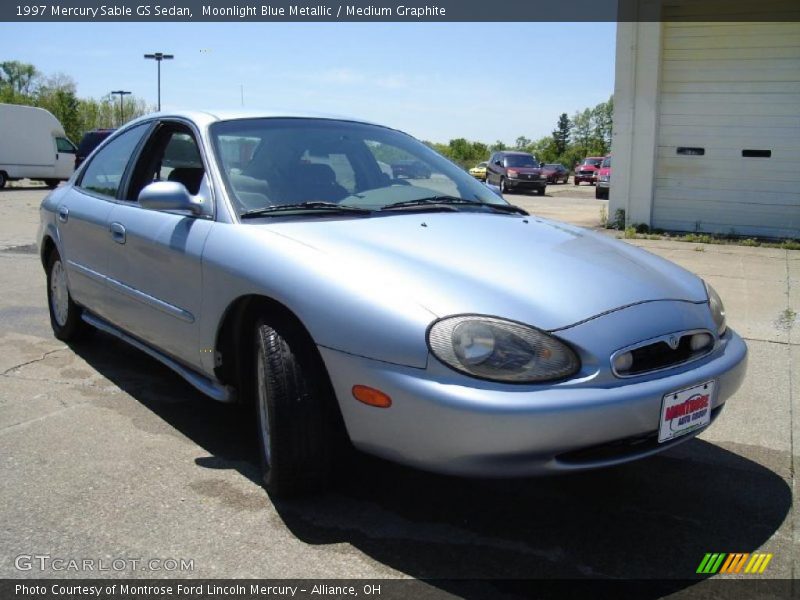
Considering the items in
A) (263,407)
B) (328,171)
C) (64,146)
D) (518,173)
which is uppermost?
(64,146)

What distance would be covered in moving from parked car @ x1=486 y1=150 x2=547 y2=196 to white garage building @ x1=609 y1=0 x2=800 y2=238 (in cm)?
1752

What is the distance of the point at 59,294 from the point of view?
5.32m

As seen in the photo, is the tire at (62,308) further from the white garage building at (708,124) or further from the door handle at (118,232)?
the white garage building at (708,124)

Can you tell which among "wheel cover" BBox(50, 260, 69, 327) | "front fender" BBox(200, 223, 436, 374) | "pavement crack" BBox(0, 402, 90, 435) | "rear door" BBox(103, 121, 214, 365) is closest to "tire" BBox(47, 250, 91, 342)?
"wheel cover" BBox(50, 260, 69, 327)

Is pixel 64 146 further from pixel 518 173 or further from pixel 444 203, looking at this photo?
pixel 444 203

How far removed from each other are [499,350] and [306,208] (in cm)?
128

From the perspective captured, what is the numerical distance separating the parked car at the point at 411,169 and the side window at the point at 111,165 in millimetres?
1462

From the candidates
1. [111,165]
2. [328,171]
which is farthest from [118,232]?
[328,171]

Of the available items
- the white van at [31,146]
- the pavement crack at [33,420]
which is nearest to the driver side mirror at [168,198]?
the pavement crack at [33,420]

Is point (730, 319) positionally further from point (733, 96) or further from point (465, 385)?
point (733, 96)

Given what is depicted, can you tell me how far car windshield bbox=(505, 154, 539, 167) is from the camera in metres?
29.8

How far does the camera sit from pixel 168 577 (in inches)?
99.1

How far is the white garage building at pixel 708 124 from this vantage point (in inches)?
432

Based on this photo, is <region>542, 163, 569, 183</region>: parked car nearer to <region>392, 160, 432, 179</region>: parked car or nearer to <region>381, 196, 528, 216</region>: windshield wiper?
<region>392, 160, 432, 179</region>: parked car
